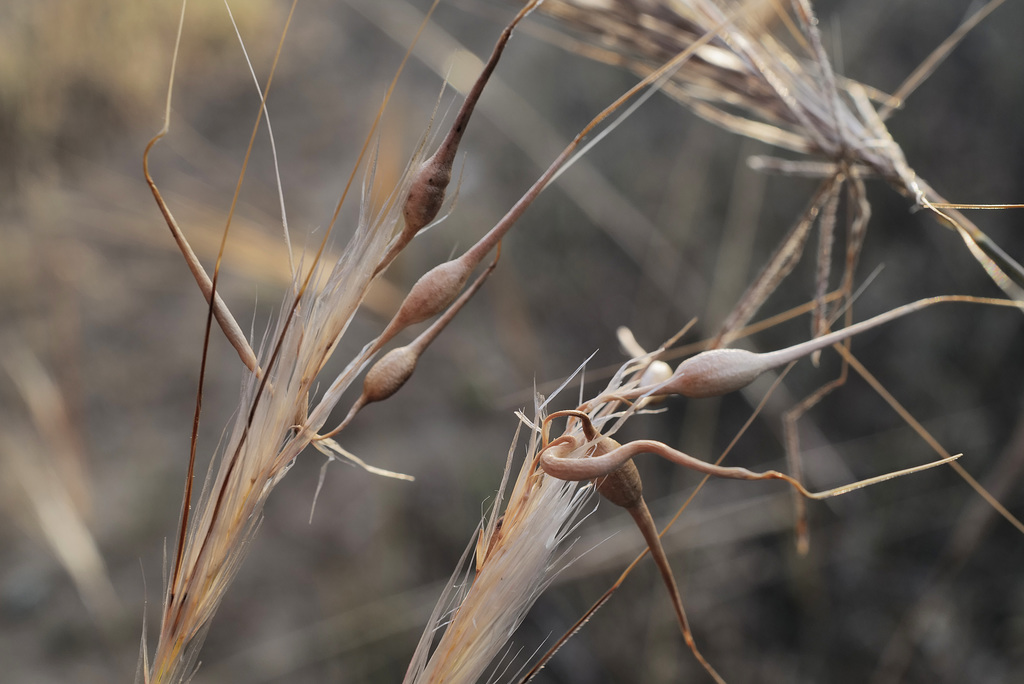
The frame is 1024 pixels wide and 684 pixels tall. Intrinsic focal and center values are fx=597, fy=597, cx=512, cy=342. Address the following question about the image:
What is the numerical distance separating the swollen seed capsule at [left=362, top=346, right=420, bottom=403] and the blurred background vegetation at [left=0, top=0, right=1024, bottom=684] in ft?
1.18

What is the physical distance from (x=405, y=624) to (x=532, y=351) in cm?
35

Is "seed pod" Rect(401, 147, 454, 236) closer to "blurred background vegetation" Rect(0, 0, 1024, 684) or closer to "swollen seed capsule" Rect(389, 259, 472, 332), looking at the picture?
"swollen seed capsule" Rect(389, 259, 472, 332)

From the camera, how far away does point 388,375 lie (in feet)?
0.60

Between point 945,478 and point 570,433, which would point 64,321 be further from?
point 945,478

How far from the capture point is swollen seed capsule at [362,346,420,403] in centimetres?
18

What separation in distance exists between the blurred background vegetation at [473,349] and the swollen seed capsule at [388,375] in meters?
0.36

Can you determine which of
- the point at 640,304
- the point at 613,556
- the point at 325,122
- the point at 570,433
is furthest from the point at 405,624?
the point at 325,122

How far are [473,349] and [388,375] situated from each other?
0.62 m

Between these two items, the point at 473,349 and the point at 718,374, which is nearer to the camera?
the point at 718,374

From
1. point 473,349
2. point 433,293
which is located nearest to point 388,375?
point 433,293

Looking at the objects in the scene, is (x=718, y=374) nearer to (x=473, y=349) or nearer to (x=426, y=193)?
(x=426, y=193)

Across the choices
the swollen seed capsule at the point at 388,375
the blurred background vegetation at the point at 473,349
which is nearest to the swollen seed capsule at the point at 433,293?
the swollen seed capsule at the point at 388,375

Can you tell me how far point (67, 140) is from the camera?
916 mm

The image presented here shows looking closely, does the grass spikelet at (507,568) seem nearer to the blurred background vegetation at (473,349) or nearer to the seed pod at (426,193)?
the seed pod at (426,193)
